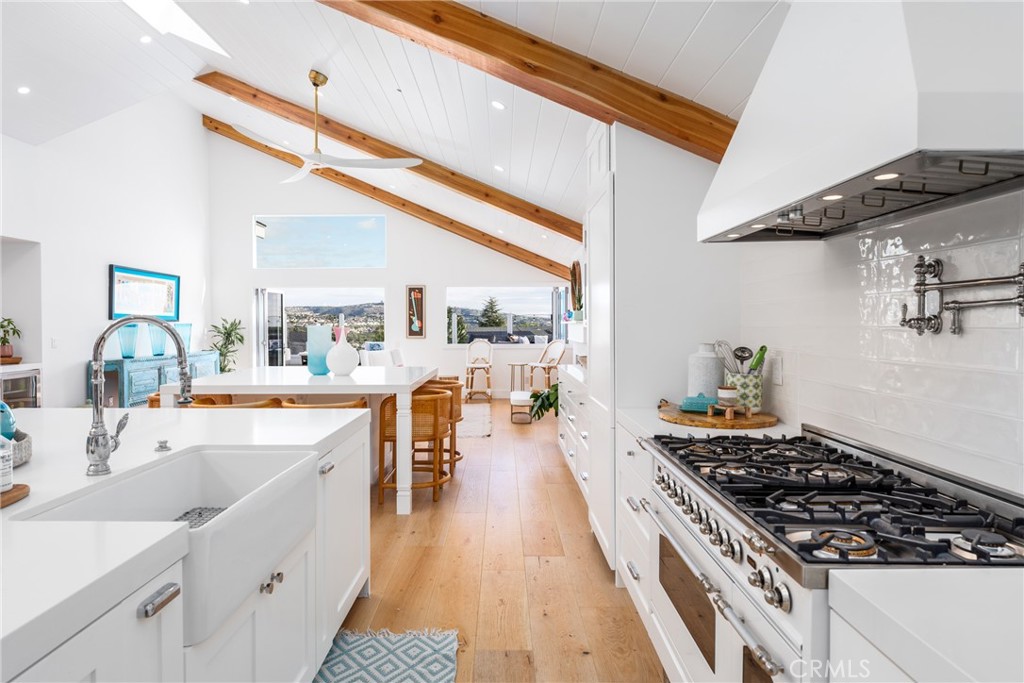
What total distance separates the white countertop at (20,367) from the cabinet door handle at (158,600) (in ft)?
19.4

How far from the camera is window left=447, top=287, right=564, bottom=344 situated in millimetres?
9438

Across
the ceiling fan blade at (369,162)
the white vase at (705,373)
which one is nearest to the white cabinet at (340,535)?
the white vase at (705,373)

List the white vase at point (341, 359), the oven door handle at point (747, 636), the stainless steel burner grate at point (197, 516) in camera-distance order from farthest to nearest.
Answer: the white vase at point (341, 359), the stainless steel burner grate at point (197, 516), the oven door handle at point (747, 636)

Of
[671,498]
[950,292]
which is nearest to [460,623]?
[671,498]

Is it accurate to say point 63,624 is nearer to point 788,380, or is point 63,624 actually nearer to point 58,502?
point 58,502

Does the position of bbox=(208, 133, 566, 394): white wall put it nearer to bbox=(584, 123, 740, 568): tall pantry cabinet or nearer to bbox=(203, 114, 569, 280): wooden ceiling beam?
bbox=(203, 114, 569, 280): wooden ceiling beam

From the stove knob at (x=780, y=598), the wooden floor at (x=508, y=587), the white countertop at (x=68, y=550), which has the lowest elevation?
the wooden floor at (x=508, y=587)

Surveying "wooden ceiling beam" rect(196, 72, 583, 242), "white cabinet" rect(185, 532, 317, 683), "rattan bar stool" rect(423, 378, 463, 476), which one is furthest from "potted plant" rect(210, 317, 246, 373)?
"white cabinet" rect(185, 532, 317, 683)

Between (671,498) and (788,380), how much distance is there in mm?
955

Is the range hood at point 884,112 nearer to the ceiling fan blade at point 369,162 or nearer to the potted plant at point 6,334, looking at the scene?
the ceiling fan blade at point 369,162

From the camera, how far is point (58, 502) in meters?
1.13

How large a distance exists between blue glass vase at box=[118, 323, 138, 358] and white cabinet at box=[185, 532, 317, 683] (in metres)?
6.27

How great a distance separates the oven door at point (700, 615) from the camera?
1.05 meters

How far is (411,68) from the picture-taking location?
12.0ft
